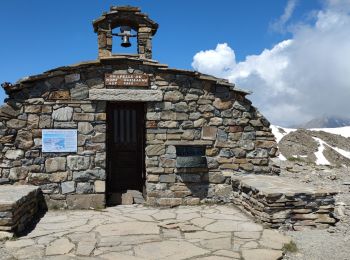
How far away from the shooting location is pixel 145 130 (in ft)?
27.7

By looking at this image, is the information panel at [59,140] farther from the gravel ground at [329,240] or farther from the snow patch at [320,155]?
the snow patch at [320,155]

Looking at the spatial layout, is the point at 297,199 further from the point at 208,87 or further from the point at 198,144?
the point at 208,87

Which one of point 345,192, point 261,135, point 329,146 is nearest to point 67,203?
point 261,135

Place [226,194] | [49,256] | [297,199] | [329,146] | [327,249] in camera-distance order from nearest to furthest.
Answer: [49,256] < [327,249] < [297,199] < [226,194] < [329,146]

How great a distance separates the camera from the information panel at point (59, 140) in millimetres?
7969

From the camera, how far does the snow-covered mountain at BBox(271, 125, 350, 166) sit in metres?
27.1

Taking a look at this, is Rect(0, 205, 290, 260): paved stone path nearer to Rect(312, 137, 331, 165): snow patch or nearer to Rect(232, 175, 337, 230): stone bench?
Rect(232, 175, 337, 230): stone bench

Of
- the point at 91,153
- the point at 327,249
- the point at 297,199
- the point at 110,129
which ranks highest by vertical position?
the point at 110,129

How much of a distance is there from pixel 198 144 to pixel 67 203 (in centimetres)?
311

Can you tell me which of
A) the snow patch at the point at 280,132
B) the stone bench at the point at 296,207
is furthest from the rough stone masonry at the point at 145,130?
the snow patch at the point at 280,132

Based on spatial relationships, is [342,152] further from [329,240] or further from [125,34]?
[329,240]

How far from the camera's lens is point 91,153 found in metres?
8.12

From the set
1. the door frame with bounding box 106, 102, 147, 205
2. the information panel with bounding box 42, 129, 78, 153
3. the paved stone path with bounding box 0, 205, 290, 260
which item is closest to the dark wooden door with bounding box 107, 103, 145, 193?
the door frame with bounding box 106, 102, 147, 205

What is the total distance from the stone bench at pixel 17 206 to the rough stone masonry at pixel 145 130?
0.51 m
